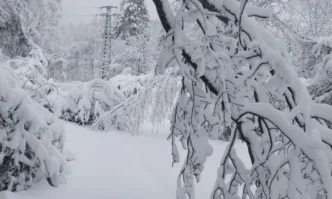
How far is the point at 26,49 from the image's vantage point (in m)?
11.1

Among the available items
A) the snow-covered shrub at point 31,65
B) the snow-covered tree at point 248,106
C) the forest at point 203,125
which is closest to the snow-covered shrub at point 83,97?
the forest at point 203,125

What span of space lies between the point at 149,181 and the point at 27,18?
27.0ft

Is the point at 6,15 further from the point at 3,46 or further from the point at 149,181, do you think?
the point at 149,181

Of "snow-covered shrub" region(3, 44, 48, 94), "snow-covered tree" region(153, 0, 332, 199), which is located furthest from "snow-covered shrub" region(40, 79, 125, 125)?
"snow-covered tree" region(153, 0, 332, 199)

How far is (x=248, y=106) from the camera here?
1403mm

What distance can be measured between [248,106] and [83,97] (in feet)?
19.7

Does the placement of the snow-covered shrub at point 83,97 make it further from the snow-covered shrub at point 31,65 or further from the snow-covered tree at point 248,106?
the snow-covered tree at point 248,106

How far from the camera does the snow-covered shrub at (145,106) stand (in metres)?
6.58

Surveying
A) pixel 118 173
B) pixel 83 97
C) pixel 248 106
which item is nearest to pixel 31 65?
pixel 83 97

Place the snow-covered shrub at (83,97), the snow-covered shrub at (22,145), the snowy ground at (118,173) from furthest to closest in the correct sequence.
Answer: the snow-covered shrub at (83,97)
the snowy ground at (118,173)
the snow-covered shrub at (22,145)

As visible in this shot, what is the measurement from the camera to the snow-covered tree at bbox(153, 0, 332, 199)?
4.20ft

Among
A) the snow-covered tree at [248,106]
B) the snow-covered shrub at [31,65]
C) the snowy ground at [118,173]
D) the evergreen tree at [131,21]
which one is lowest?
the snowy ground at [118,173]

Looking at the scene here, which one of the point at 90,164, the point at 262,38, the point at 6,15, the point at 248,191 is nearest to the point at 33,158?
the point at 90,164

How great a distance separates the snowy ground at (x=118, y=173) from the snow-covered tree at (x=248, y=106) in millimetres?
1353
